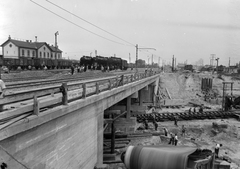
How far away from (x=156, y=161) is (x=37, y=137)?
15.2 ft

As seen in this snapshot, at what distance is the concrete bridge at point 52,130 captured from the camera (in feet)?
19.3

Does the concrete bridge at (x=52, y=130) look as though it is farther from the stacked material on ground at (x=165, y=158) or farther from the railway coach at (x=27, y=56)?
the railway coach at (x=27, y=56)

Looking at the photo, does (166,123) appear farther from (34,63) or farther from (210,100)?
(34,63)

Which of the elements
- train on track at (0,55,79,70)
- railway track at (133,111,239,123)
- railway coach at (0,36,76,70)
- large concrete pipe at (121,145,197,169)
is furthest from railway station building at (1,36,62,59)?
large concrete pipe at (121,145,197,169)

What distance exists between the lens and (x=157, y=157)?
28.4ft

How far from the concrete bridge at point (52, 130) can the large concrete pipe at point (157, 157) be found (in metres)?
2.45

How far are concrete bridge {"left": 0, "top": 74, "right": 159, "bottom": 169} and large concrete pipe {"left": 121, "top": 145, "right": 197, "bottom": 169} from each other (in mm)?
2451

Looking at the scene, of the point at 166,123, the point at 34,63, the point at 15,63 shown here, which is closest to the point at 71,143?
the point at 166,123

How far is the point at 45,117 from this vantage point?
7.03 metres

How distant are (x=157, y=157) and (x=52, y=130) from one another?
4258mm

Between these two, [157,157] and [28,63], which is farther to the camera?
[28,63]

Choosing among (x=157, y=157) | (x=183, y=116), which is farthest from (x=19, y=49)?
(x=157, y=157)

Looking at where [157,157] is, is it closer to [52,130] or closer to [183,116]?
[52,130]

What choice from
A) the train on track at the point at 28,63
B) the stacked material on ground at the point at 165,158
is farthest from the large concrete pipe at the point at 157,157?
the train on track at the point at 28,63
